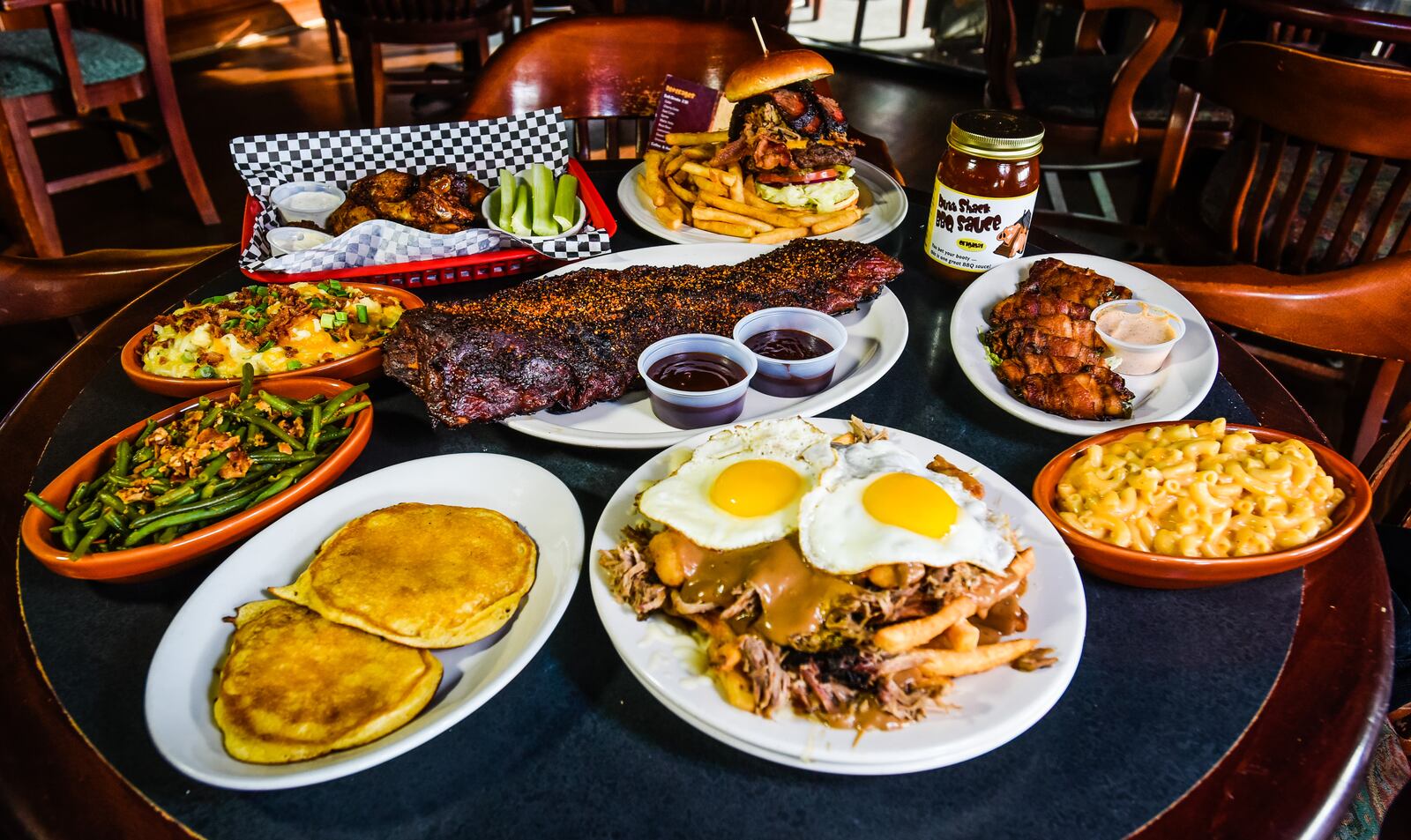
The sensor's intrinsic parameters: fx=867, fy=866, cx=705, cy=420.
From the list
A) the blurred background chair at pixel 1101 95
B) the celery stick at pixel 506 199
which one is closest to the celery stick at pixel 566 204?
the celery stick at pixel 506 199

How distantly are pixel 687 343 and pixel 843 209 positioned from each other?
3.99 ft

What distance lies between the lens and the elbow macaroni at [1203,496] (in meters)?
1.87

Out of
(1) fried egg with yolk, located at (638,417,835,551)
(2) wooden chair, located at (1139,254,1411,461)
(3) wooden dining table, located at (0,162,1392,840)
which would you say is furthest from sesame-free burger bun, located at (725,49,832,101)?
(3) wooden dining table, located at (0,162,1392,840)

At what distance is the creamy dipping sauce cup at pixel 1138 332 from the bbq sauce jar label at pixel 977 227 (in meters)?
0.39

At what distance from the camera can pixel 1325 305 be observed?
106 inches

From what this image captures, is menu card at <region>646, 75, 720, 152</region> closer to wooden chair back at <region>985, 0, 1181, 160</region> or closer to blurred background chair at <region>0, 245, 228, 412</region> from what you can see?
blurred background chair at <region>0, 245, 228, 412</region>

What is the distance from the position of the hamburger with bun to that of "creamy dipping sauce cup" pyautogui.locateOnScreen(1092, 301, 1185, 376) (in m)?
1.09

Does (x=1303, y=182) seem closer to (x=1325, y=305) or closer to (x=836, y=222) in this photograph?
(x=1325, y=305)

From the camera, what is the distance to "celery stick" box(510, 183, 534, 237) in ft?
9.90

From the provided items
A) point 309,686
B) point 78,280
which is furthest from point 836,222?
point 78,280

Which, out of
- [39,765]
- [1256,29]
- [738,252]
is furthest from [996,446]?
[1256,29]

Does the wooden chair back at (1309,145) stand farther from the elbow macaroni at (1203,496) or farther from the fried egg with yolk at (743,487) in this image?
the fried egg with yolk at (743,487)

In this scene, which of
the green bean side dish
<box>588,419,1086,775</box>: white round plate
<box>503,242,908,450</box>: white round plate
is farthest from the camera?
<box>503,242,908,450</box>: white round plate

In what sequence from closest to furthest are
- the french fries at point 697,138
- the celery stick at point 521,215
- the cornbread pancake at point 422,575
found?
the cornbread pancake at point 422,575 → the celery stick at point 521,215 → the french fries at point 697,138
